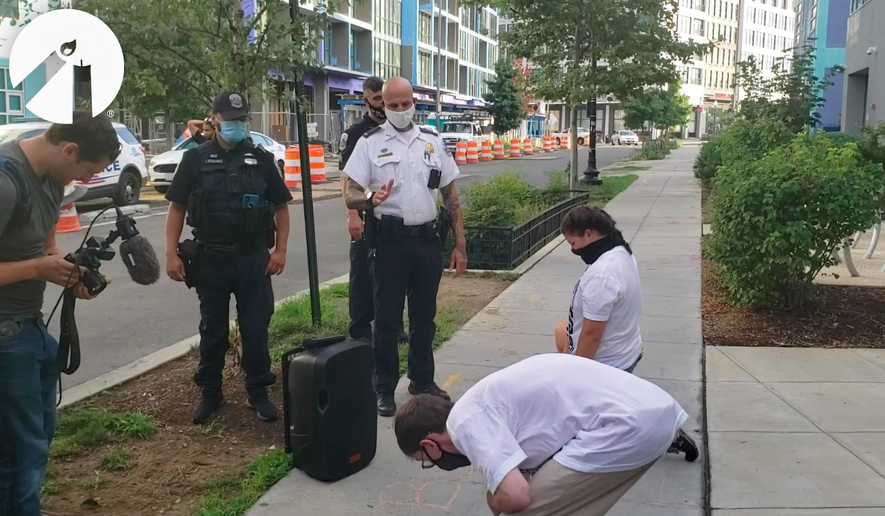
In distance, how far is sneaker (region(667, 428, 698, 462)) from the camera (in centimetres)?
430

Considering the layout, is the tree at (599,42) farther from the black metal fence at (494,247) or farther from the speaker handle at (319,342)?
the speaker handle at (319,342)

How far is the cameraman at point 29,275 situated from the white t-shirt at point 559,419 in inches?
61.6

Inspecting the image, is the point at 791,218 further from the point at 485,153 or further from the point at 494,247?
the point at 485,153

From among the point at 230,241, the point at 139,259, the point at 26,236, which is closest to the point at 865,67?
the point at 230,241

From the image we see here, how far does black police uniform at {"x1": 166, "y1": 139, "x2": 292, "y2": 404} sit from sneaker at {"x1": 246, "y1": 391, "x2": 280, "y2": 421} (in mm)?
40

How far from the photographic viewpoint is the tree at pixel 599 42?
1667 centimetres

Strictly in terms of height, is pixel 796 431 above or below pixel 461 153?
below

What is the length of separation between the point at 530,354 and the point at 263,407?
2.28 m

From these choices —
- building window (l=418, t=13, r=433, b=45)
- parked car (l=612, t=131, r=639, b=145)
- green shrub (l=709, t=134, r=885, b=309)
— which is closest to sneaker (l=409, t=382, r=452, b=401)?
green shrub (l=709, t=134, r=885, b=309)

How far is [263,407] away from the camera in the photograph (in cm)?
486

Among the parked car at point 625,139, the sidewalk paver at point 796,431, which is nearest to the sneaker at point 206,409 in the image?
the sidewalk paver at point 796,431

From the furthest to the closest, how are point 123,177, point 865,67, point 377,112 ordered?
point 865,67 → point 123,177 → point 377,112

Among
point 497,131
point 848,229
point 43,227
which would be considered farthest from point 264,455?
point 497,131

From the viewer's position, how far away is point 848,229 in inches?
273
